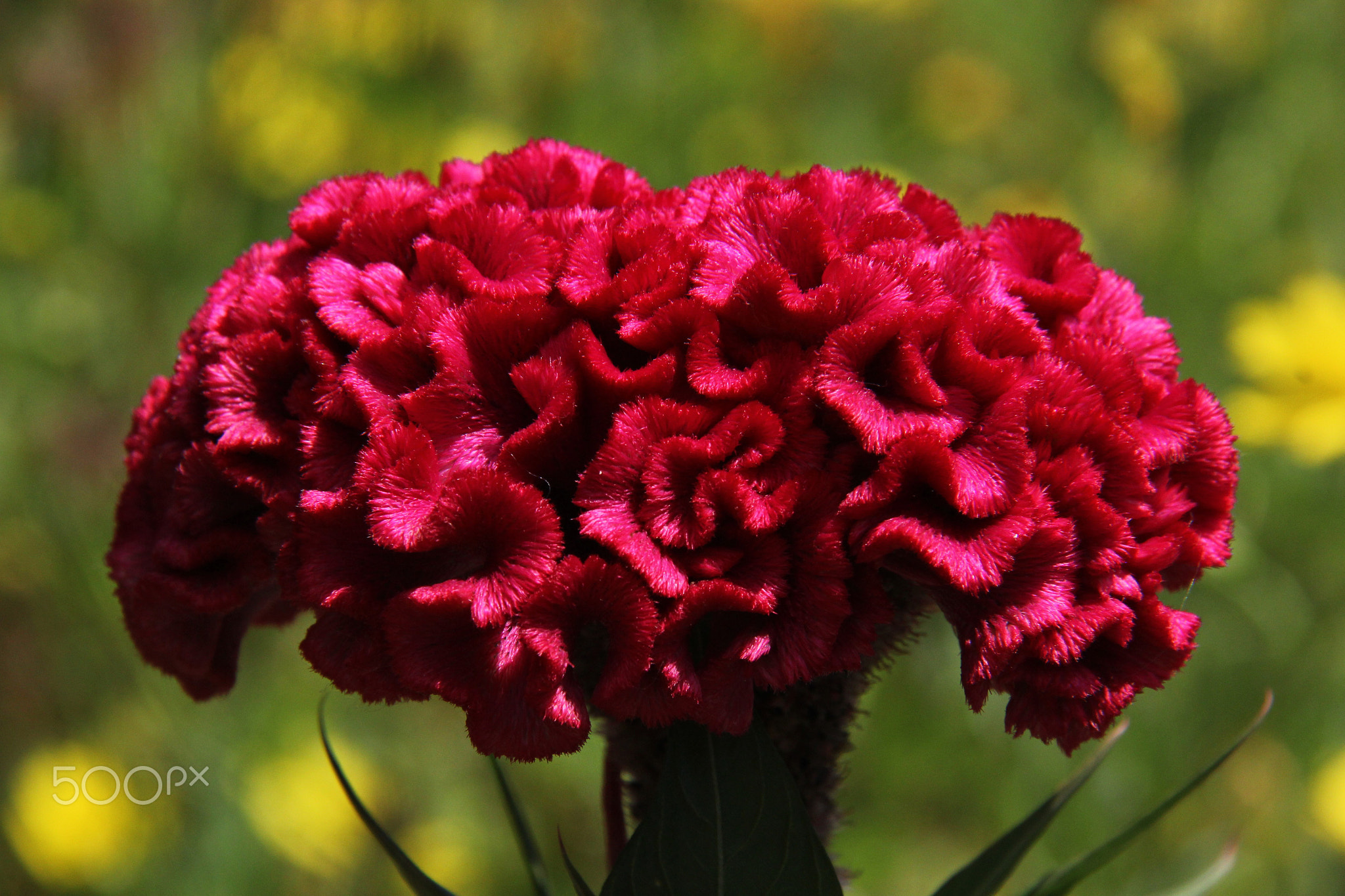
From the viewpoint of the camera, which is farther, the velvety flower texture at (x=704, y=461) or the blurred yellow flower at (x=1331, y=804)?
the blurred yellow flower at (x=1331, y=804)

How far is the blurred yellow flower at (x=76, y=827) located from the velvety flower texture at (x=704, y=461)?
1.76 meters

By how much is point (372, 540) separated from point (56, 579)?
6.42ft

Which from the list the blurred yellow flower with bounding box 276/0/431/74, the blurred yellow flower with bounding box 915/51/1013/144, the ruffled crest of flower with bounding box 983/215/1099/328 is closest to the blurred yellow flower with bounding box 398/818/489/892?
the blurred yellow flower with bounding box 276/0/431/74

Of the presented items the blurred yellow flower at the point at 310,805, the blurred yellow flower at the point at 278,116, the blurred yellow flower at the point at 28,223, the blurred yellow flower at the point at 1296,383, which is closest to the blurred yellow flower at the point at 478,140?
the blurred yellow flower at the point at 278,116

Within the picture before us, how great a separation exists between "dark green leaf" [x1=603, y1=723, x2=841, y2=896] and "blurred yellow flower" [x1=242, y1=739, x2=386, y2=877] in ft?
4.90

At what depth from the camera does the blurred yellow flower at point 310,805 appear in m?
2.24

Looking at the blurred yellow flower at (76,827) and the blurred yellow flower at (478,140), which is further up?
the blurred yellow flower at (478,140)

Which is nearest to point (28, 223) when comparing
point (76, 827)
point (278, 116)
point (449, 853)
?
point (278, 116)

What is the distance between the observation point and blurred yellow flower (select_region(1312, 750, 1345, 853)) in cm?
198

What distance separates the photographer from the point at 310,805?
2359mm

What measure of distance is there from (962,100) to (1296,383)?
1.91 m

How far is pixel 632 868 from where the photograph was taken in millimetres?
841

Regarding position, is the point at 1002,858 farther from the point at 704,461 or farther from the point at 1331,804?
the point at 1331,804

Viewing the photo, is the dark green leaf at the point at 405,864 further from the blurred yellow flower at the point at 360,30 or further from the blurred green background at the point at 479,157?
→ the blurred yellow flower at the point at 360,30
